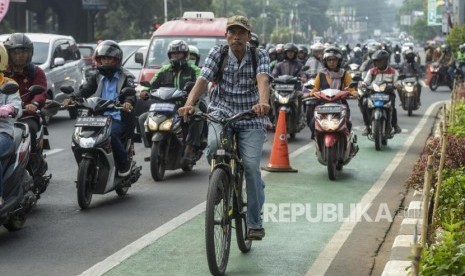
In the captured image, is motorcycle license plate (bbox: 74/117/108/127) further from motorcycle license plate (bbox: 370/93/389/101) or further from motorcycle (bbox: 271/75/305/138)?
motorcycle (bbox: 271/75/305/138)

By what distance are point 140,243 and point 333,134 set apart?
4.99 metres

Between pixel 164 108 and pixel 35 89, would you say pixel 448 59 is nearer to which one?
pixel 164 108

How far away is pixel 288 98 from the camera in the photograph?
1878cm

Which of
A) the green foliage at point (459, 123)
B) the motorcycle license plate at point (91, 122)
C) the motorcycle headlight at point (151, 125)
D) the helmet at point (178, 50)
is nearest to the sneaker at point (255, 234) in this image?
the motorcycle license plate at point (91, 122)

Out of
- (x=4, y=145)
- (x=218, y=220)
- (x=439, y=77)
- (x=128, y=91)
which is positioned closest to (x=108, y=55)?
(x=128, y=91)

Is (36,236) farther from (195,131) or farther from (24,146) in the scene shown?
(195,131)

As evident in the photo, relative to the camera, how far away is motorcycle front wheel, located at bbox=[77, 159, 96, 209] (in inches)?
436

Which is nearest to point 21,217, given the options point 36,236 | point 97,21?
point 36,236

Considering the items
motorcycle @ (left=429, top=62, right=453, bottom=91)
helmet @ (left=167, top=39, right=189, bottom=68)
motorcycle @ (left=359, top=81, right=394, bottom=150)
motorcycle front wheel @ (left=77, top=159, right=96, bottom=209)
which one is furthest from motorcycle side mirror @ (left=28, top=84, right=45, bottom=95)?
motorcycle @ (left=429, top=62, right=453, bottom=91)

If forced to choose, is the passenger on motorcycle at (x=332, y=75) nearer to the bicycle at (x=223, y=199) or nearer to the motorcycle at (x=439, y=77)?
the bicycle at (x=223, y=199)

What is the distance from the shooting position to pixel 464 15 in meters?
52.2

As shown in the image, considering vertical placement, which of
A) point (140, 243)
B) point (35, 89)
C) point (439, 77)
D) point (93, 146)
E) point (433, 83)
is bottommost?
point (433, 83)

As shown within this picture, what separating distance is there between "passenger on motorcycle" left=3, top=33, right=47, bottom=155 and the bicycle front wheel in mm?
3541

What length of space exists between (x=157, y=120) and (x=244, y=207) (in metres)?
4.71
